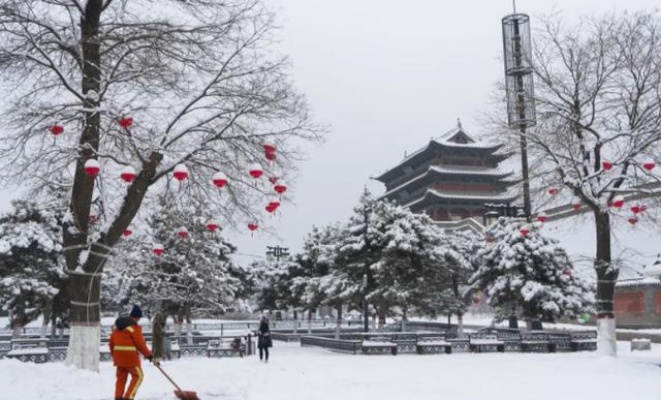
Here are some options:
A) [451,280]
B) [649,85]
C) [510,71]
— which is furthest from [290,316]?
[649,85]

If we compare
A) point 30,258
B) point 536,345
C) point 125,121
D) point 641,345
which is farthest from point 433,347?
point 30,258

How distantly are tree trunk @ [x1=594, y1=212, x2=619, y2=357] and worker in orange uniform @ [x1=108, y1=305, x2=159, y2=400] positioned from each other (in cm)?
1283

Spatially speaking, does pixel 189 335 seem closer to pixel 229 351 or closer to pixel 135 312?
pixel 229 351

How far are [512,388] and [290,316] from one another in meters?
48.6

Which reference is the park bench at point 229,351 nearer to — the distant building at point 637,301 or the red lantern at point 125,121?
the red lantern at point 125,121

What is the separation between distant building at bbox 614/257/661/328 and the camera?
98.3 feet

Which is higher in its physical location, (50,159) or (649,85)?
(649,85)

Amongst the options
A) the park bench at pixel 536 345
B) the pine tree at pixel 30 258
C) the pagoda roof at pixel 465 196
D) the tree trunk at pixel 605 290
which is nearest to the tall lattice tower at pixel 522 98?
the tree trunk at pixel 605 290

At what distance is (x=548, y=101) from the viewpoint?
58.0 feet

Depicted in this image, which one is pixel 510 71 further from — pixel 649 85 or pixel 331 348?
pixel 331 348

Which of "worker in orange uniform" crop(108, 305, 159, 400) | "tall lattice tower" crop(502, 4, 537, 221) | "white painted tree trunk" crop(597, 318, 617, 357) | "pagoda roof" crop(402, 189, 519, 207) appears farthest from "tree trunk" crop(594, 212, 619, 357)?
"pagoda roof" crop(402, 189, 519, 207)

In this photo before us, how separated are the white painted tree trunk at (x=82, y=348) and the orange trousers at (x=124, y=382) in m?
2.88

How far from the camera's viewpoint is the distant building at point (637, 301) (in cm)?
2997

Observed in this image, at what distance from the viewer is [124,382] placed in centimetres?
855
